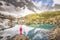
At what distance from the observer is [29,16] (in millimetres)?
1312

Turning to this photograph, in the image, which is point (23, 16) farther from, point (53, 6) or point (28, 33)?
point (53, 6)

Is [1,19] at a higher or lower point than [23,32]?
higher

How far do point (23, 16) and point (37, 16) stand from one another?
0.53ft

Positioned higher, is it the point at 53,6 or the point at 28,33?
the point at 53,6

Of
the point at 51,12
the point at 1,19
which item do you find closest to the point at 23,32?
the point at 1,19

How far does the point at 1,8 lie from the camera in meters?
1.30

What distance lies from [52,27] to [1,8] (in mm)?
627

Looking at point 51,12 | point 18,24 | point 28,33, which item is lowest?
point 28,33

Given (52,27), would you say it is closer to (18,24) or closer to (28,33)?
(28,33)

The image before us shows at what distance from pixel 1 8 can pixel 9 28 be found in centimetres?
25

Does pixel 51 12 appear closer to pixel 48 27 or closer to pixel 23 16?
pixel 48 27

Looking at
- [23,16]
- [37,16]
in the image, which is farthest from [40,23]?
[23,16]

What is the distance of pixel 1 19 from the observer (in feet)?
4.25

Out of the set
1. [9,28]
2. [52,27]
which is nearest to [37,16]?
[52,27]
